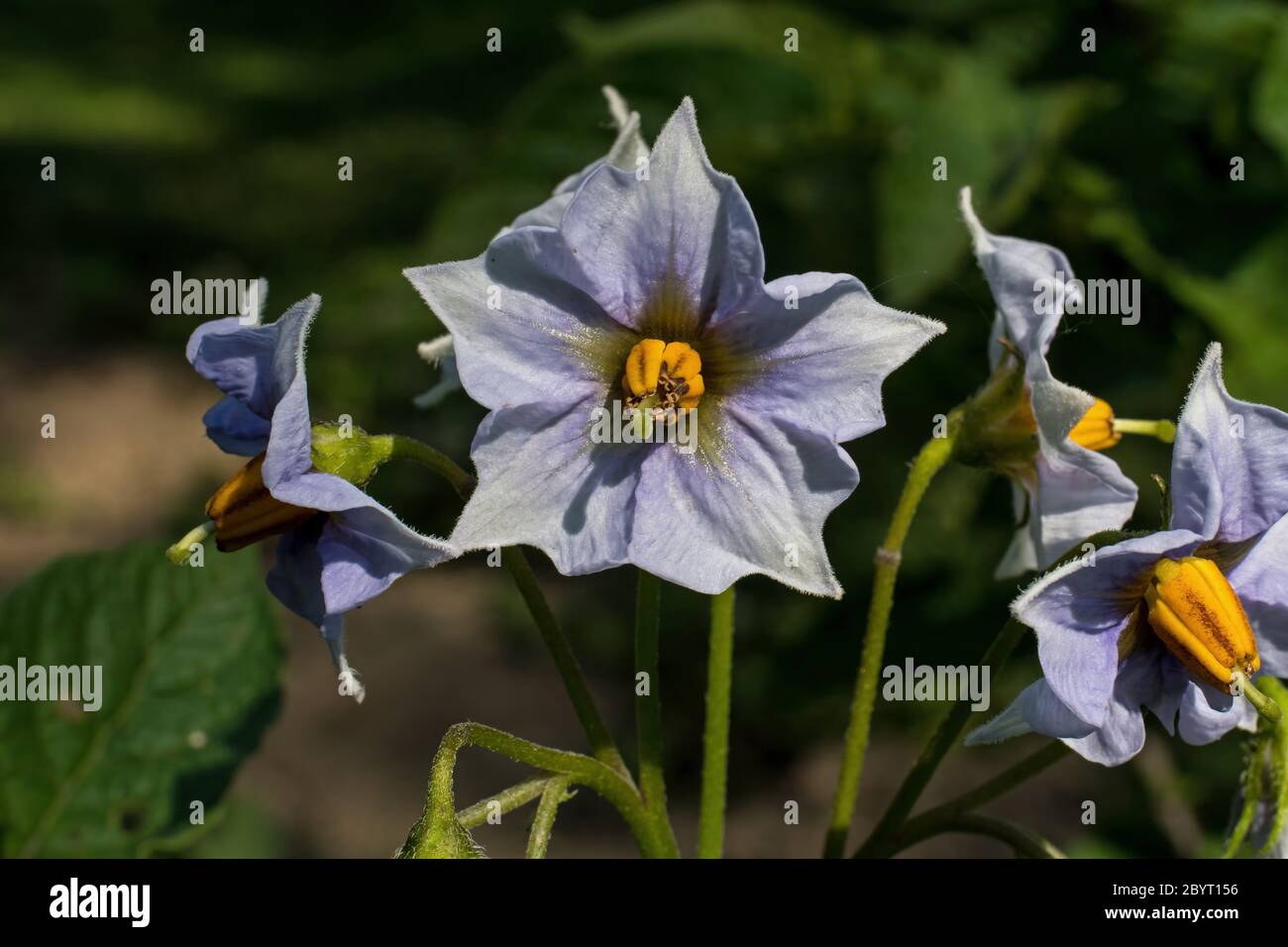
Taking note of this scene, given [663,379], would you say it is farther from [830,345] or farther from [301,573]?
[301,573]

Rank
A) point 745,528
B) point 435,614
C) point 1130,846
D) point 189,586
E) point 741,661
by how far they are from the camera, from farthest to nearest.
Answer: point 435,614 → point 741,661 → point 1130,846 → point 189,586 → point 745,528

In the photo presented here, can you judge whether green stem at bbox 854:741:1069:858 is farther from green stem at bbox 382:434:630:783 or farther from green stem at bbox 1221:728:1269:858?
green stem at bbox 382:434:630:783

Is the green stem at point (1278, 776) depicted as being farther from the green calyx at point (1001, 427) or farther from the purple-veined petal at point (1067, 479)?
the green calyx at point (1001, 427)

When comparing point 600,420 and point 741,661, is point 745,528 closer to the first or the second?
point 600,420

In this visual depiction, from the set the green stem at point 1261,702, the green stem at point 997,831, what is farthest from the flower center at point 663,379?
the green stem at point 1261,702

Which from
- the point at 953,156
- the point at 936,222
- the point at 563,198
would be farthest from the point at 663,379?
the point at 953,156
